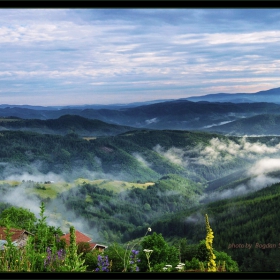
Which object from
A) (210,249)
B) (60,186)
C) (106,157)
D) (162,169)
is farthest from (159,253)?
(106,157)

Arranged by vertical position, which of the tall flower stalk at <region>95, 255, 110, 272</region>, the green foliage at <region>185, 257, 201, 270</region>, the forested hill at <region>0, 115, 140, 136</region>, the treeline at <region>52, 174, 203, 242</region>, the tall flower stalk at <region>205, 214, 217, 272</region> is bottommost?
the treeline at <region>52, 174, 203, 242</region>

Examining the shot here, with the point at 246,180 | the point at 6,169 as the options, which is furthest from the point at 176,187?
the point at 6,169

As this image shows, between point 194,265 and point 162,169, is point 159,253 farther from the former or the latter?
point 162,169

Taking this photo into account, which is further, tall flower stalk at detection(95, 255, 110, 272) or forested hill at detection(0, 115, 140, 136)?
forested hill at detection(0, 115, 140, 136)

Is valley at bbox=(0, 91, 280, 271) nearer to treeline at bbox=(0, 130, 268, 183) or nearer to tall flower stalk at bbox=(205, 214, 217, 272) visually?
treeline at bbox=(0, 130, 268, 183)

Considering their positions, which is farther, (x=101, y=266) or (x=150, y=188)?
(x=150, y=188)

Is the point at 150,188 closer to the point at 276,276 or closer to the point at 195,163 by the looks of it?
the point at 195,163

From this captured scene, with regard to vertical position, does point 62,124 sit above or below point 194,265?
above

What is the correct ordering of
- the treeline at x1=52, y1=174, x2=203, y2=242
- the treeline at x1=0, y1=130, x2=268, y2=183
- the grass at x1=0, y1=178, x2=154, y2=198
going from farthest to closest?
the treeline at x1=52, y1=174, x2=203, y2=242
the grass at x1=0, y1=178, x2=154, y2=198
the treeline at x1=0, y1=130, x2=268, y2=183

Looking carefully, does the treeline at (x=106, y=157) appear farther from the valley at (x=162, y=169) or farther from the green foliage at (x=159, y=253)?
the green foliage at (x=159, y=253)

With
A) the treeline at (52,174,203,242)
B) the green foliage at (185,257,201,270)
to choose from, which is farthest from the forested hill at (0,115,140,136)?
the green foliage at (185,257,201,270)

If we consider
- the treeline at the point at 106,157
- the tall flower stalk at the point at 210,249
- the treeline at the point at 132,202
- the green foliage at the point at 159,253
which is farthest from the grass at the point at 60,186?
the tall flower stalk at the point at 210,249
